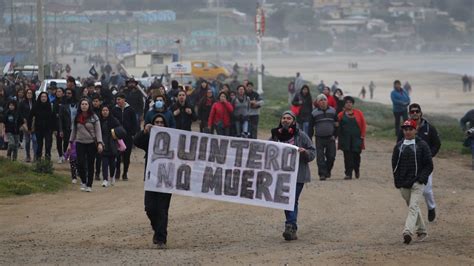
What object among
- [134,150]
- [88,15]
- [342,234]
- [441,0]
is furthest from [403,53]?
[342,234]

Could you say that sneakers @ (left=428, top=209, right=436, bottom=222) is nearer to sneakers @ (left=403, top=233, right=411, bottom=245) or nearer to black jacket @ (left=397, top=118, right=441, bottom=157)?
black jacket @ (left=397, top=118, right=441, bottom=157)

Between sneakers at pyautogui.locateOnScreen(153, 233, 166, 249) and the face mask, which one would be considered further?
the face mask

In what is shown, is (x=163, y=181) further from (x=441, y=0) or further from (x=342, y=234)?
(x=441, y=0)

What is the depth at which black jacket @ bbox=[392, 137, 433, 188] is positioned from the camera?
13000 millimetres

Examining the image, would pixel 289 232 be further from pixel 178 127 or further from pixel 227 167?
pixel 178 127

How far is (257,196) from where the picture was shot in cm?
1316

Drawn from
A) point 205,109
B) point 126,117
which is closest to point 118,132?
point 126,117

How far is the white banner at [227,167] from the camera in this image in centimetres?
1305

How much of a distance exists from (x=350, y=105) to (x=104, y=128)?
4052 millimetres

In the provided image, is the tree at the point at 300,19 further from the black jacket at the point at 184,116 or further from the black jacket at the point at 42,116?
the black jacket at the point at 184,116

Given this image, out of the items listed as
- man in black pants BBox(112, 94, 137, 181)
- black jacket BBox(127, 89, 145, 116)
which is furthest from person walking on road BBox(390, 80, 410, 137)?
man in black pants BBox(112, 94, 137, 181)

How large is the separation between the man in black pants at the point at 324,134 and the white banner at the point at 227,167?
20.4 ft

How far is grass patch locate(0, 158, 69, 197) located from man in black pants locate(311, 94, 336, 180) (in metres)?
4.05

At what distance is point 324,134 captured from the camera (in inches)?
759
